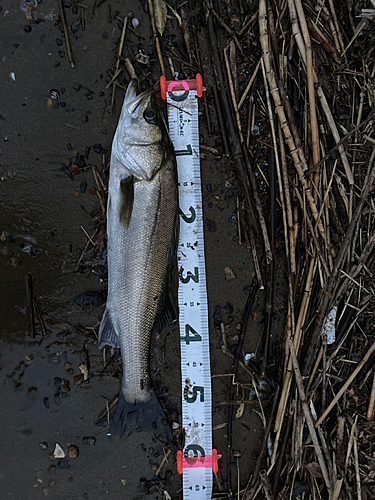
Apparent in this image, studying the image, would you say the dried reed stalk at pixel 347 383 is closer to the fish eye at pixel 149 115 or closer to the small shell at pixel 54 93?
the fish eye at pixel 149 115

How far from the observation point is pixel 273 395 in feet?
9.32

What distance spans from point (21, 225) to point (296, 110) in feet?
9.02

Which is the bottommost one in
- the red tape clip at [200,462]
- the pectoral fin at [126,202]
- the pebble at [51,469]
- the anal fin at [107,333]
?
the pebble at [51,469]

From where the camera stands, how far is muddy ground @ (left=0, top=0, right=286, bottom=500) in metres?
2.79

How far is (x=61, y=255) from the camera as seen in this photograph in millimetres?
2857

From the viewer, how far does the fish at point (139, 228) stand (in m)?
2.45

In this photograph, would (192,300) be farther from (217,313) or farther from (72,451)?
(72,451)

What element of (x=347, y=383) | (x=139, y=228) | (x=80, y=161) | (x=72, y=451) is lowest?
(x=72, y=451)

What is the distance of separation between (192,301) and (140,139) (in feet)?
4.87

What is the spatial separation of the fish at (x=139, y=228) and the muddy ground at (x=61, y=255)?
394 millimetres

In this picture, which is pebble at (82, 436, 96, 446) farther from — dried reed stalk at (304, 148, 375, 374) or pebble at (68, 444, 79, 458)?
dried reed stalk at (304, 148, 375, 374)

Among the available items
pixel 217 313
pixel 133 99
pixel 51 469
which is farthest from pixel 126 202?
pixel 51 469

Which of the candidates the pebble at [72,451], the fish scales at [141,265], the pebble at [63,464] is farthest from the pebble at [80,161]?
the pebble at [63,464]

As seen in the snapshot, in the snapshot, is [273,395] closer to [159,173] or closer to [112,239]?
[112,239]
